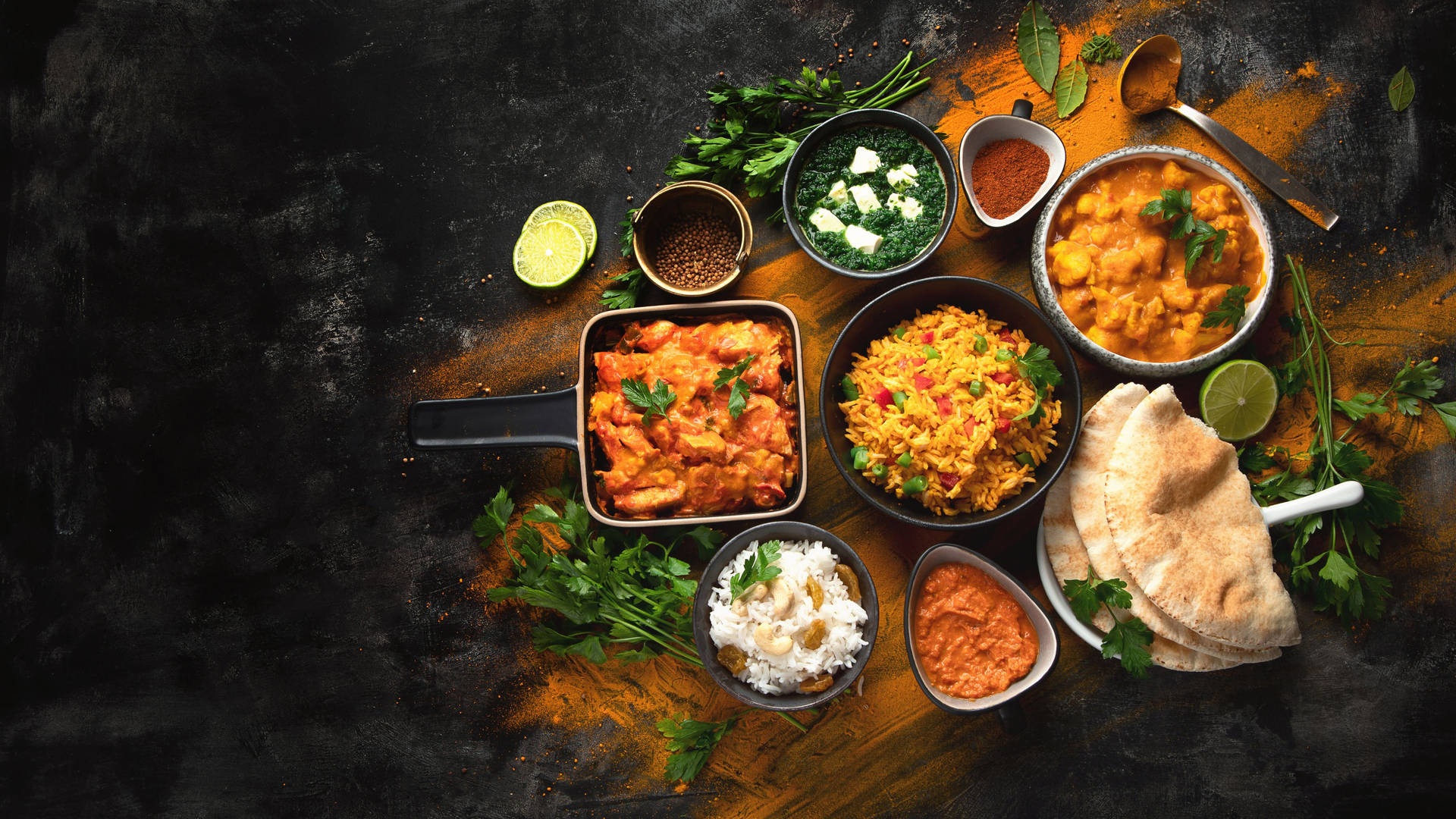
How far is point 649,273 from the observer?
372cm

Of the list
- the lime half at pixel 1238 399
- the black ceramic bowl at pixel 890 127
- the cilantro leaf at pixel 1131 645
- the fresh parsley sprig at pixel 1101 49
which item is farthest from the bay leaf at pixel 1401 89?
the cilantro leaf at pixel 1131 645

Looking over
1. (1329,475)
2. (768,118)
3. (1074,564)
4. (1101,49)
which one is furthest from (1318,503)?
(768,118)

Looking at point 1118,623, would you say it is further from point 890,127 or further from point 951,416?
point 890,127

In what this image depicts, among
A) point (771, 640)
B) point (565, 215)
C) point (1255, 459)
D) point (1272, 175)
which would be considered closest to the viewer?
point (771, 640)

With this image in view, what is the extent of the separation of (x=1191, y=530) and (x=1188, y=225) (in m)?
1.34

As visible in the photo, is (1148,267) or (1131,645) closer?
(1131,645)

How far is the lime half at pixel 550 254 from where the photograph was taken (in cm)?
386

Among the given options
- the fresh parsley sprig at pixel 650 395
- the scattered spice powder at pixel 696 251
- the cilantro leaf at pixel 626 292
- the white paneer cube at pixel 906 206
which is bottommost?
the fresh parsley sprig at pixel 650 395

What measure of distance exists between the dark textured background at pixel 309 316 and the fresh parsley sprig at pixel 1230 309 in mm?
826

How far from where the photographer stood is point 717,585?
3412 millimetres

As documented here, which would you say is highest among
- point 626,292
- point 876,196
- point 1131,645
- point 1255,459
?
point 876,196

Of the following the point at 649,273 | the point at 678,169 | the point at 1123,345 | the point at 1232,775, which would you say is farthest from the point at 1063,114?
the point at 1232,775

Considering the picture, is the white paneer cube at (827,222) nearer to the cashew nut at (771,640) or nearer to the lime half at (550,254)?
the lime half at (550,254)

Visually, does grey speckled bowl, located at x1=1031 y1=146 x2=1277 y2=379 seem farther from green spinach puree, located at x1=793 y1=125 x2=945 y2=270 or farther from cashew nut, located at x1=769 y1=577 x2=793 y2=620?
cashew nut, located at x1=769 y1=577 x2=793 y2=620
